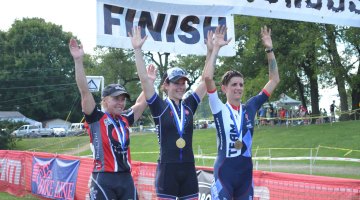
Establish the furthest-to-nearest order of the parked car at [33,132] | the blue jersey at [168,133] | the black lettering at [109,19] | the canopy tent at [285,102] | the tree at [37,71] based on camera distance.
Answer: the tree at [37,71]
the parked car at [33,132]
the canopy tent at [285,102]
the black lettering at [109,19]
the blue jersey at [168,133]

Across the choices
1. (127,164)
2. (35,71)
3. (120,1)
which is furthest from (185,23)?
(35,71)

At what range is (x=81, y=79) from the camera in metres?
4.78

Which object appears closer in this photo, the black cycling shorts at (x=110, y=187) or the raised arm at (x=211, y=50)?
the black cycling shorts at (x=110, y=187)

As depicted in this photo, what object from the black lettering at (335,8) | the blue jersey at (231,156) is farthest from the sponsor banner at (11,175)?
the black lettering at (335,8)

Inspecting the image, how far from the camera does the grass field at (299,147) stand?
62.6ft

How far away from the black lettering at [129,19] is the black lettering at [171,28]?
455 millimetres

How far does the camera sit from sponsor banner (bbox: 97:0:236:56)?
17.6 ft

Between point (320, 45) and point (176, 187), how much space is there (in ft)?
98.2

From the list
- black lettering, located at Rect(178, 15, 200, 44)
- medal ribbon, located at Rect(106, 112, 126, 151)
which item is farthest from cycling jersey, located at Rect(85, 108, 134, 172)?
black lettering, located at Rect(178, 15, 200, 44)

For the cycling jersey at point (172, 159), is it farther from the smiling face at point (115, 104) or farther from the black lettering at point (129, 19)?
the black lettering at point (129, 19)

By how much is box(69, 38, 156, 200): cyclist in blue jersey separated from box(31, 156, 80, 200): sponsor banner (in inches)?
255

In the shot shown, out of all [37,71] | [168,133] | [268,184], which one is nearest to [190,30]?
[168,133]

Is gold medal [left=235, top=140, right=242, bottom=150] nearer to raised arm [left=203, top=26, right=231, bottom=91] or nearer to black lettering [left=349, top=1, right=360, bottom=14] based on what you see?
raised arm [left=203, top=26, right=231, bottom=91]

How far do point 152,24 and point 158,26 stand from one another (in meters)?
0.08
